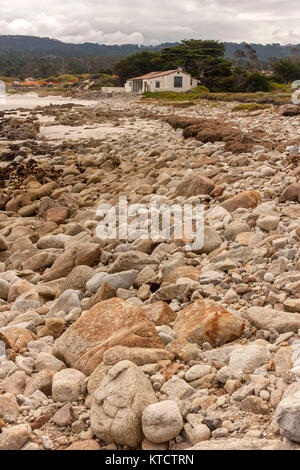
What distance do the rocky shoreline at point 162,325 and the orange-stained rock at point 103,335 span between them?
0.01 metres

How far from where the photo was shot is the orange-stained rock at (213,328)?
12.9 feet

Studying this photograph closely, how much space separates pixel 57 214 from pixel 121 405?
26.0ft

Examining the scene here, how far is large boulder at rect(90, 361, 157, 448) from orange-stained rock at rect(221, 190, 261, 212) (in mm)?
4880

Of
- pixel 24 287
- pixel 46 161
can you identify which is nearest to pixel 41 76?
pixel 46 161

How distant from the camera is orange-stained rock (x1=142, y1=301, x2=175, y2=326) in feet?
14.7

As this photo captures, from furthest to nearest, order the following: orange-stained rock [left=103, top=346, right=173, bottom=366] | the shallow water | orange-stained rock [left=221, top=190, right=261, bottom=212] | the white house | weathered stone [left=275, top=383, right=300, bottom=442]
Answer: the white house
the shallow water
orange-stained rock [left=221, top=190, right=261, bottom=212]
orange-stained rock [left=103, top=346, right=173, bottom=366]
weathered stone [left=275, top=383, right=300, bottom=442]

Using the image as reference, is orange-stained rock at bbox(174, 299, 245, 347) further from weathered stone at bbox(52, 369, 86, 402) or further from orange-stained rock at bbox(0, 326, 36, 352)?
orange-stained rock at bbox(0, 326, 36, 352)

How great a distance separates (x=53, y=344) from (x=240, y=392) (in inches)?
81.7

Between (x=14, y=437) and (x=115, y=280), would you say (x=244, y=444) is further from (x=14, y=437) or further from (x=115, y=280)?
(x=115, y=280)

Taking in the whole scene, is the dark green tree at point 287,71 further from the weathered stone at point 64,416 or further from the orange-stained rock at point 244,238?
the weathered stone at point 64,416

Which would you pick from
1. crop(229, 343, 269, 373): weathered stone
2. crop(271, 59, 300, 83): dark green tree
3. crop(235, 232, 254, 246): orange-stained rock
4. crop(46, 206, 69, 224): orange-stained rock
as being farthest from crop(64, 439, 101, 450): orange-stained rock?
crop(271, 59, 300, 83): dark green tree

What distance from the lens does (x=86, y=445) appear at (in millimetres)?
2914

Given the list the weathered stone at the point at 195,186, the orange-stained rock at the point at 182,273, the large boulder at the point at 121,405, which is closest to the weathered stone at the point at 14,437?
the large boulder at the point at 121,405

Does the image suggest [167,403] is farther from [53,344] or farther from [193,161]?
[193,161]
